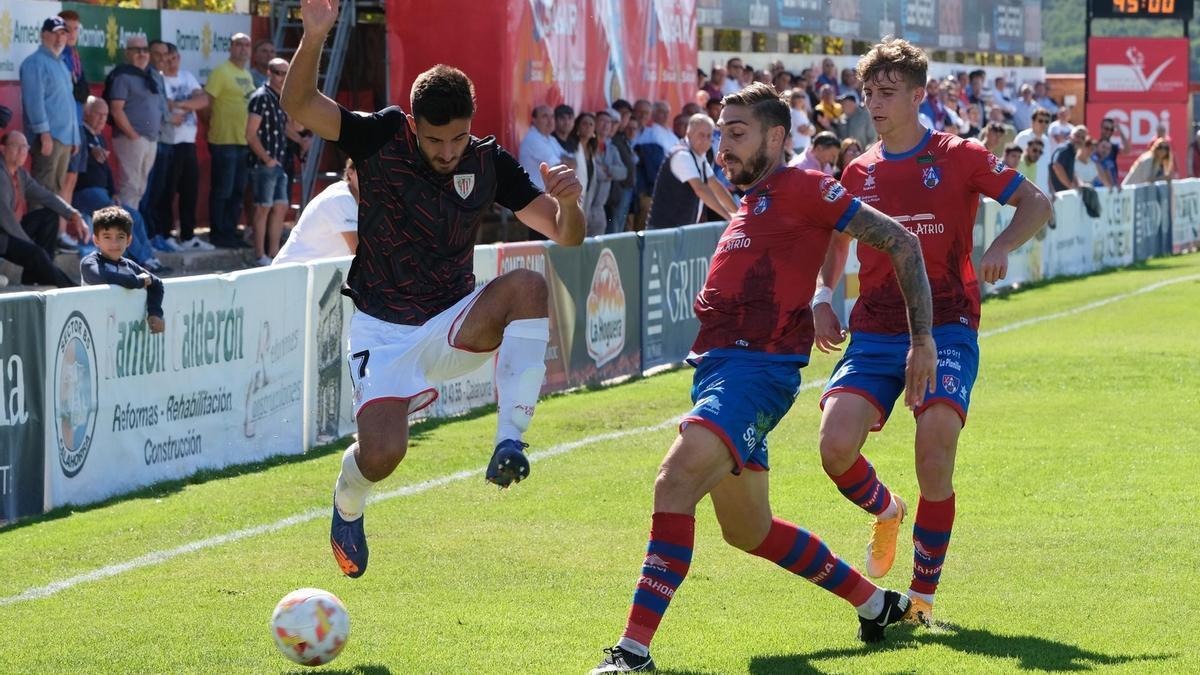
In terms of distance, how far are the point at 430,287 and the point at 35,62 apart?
29.6 ft

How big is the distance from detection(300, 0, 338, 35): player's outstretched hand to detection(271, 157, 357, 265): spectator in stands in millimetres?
5018

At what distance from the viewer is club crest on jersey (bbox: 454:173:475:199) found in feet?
22.5

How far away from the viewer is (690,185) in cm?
1669

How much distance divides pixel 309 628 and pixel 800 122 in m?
17.7

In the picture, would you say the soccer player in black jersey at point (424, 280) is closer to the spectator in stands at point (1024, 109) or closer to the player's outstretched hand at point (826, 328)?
the player's outstretched hand at point (826, 328)

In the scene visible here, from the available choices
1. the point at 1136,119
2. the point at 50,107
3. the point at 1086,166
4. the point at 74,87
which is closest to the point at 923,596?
the point at 50,107

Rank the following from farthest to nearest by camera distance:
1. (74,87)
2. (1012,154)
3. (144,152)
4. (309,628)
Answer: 1. (1012,154)
2. (144,152)
3. (74,87)
4. (309,628)

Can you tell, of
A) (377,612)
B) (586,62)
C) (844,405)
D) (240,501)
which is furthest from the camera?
(586,62)

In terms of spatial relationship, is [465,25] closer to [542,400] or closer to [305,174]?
[305,174]

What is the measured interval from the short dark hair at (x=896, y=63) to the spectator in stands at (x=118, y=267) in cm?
516

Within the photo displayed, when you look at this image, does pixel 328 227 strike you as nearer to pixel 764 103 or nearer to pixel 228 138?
pixel 228 138

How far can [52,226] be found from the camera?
14.5 metres

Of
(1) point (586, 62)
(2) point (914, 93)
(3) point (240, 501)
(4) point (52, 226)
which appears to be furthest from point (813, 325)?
(1) point (586, 62)

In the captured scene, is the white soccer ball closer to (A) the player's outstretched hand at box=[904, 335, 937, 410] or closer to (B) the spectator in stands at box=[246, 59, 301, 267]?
(A) the player's outstretched hand at box=[904, 335, 937, 410]
